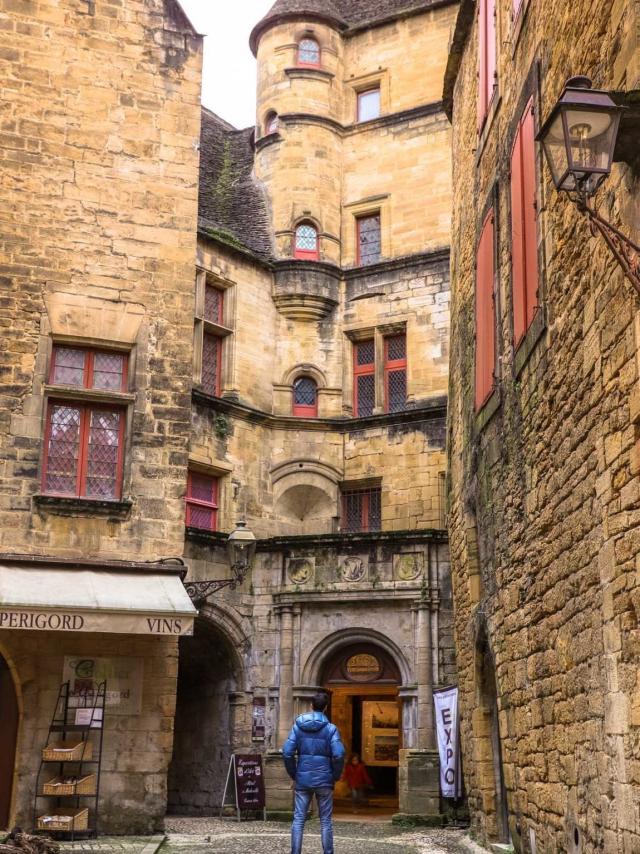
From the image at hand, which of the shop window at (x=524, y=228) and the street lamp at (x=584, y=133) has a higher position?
the shop window at (x=524, y=228)

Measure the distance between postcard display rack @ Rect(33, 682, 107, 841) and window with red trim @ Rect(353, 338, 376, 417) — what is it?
371 inches

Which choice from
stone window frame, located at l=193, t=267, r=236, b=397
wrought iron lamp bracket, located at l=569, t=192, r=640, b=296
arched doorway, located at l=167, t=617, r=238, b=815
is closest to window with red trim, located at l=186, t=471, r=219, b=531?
stone window frame, located at l=193, t=267, r=236, b=397

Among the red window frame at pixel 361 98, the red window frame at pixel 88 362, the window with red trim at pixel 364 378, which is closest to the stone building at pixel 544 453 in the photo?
the red window frame at pixel 88 362

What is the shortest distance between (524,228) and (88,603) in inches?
205

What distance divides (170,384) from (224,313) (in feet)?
22.4

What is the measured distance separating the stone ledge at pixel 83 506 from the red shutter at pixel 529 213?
17.1 ft

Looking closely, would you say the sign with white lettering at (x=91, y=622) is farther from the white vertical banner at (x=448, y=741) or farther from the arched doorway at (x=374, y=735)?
the arched doorway at (x=374, y=735)

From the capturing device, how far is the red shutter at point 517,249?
8781 millimetres

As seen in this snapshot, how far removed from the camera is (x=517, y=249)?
9016 mm

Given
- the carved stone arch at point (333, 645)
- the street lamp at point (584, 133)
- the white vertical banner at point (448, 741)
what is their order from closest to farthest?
the street lamp at point (584, 133) → the white vertical banner at point (448, 741) → the carved stone arch at point (333, 645)

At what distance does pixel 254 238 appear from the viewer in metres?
20.2

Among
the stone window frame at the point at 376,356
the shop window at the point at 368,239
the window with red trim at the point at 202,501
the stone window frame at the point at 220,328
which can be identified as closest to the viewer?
the window with red trim at the point at 202,501

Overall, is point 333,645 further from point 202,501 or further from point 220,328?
point 220,328

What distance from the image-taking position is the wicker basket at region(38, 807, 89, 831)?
10.6 m
